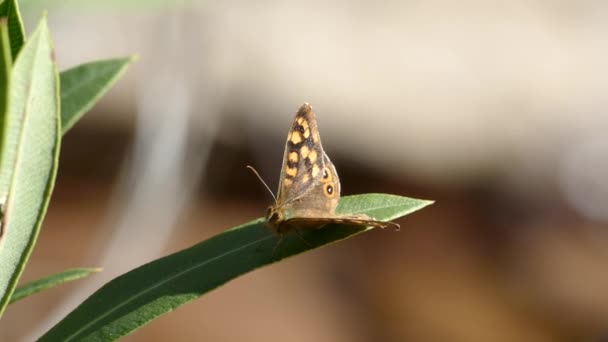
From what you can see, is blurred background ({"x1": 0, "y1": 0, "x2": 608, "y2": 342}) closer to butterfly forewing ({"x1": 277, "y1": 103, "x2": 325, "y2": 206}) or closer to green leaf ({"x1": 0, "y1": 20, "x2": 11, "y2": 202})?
butterfly forewing ({"x1": 277, "y1": 103, "x2": 325, "y2": 206})

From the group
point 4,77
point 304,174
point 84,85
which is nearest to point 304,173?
point 304,174

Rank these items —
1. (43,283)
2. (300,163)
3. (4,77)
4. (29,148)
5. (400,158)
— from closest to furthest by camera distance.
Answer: (4,77) → (29,148) → (43,283) → (300,163) → (400,158)

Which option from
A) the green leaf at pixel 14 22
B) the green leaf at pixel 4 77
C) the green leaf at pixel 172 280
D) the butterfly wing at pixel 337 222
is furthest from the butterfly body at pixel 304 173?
the green leaf at pixel 4 77

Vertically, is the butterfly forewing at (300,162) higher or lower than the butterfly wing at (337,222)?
higher

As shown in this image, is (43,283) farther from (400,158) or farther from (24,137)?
(400,158)

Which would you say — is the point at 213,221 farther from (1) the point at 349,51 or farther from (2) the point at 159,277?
(2) the point at 159,277

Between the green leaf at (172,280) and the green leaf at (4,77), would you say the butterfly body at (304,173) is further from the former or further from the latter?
the green leaf at (4,77)

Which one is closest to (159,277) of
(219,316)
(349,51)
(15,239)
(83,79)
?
(15,239)
